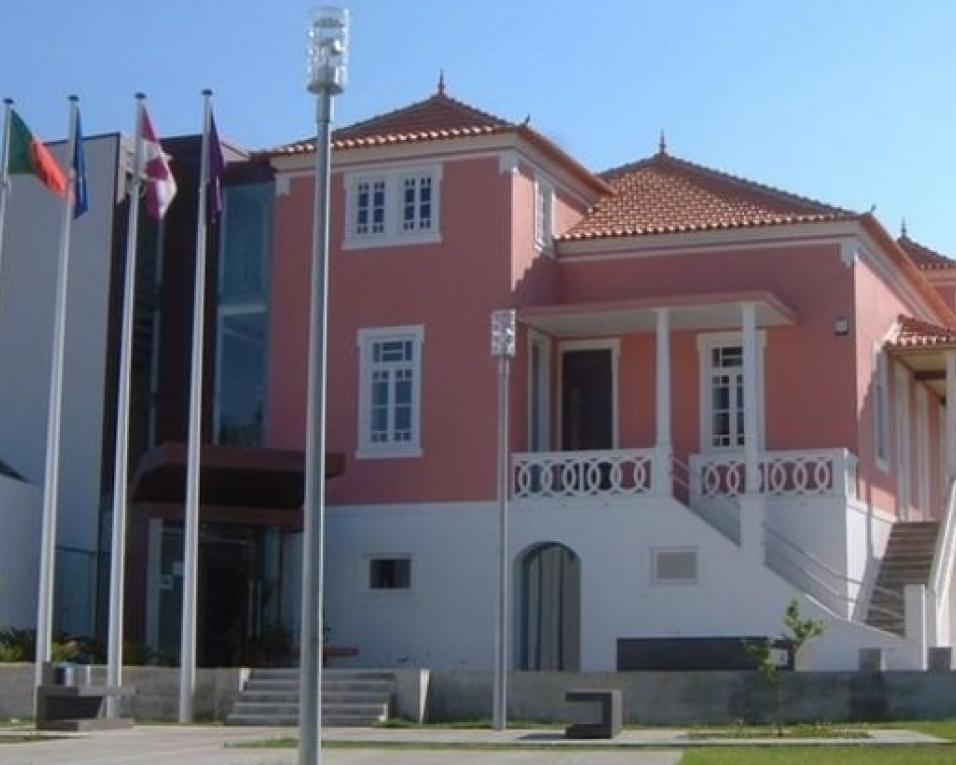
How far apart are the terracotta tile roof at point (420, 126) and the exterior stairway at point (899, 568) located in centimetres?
942

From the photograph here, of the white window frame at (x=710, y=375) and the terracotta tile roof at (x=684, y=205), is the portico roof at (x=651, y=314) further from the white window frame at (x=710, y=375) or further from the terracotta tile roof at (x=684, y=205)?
the terracotta tile roof at (x=684, y=205)

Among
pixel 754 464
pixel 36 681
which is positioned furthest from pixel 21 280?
pixel 754 464

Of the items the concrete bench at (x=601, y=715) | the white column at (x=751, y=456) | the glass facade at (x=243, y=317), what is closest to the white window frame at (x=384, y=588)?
the glass facade at (x=243, y=317)

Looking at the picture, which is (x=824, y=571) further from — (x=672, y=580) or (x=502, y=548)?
(x=502, y=548)

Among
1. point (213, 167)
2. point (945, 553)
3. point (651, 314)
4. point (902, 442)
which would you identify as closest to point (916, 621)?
point (945, 553)

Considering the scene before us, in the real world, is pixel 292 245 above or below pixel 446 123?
below

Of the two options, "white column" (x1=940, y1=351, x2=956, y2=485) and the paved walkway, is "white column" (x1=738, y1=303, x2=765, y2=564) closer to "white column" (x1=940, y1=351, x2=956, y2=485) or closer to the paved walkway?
"white column" (x1=940, y1=351, x2=956, y2=485)

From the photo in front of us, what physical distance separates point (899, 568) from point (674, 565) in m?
4.47

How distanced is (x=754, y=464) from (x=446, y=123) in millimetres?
7838

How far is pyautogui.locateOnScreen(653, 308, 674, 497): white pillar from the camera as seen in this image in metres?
28.2

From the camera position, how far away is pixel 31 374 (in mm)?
33031

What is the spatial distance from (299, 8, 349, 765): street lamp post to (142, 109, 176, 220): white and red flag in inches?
425

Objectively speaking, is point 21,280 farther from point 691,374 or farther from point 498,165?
point 691,374

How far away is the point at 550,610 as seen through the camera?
3052 centimetres
